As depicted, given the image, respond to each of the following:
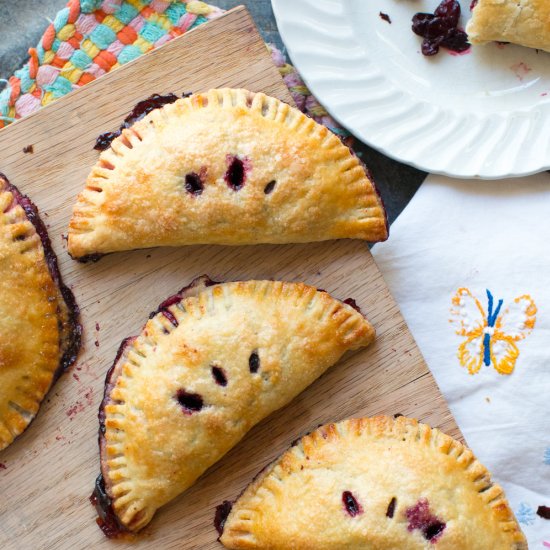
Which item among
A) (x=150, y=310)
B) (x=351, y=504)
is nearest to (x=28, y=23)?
(x=150, y=310)

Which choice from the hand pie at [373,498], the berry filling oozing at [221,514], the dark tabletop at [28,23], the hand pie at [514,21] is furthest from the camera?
the dark tabletop at [28,23]

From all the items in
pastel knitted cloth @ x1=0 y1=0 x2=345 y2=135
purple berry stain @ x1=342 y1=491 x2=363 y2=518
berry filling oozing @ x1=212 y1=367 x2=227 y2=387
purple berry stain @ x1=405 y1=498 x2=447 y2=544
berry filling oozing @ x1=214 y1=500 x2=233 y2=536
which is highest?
pastel knitted cloth @ x1=0 y1=0 x2=345 y2=135

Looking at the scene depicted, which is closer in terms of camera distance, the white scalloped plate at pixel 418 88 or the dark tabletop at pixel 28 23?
the white scalloped plate at pixel 418 88

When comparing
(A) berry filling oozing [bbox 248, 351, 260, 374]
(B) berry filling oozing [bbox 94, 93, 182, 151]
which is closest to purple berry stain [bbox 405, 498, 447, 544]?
(A) berry filling oozing [bbox 248, 351, 260, 374]

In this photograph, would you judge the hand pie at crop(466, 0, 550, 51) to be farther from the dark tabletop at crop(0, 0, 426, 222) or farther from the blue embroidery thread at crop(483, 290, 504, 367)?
the blue embroidery thread at crop(483, 290, 504, 367)

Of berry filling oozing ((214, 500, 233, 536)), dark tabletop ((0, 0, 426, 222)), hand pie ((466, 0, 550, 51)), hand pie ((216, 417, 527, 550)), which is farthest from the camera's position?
dark tabletop ((0, 0, 426, 222))

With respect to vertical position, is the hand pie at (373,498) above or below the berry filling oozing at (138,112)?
below

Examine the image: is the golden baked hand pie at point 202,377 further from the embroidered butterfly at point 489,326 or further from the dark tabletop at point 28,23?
the dark tabletop at point 28,23

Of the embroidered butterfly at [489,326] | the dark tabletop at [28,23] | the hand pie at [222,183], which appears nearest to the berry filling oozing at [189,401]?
the hand pie at [222,183]
